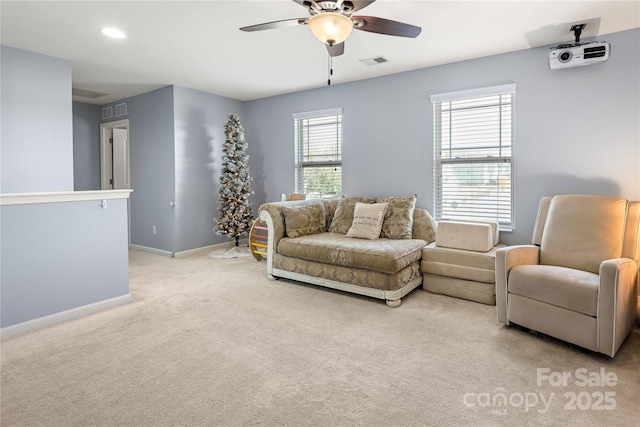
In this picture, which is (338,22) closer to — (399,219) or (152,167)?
(399,219)

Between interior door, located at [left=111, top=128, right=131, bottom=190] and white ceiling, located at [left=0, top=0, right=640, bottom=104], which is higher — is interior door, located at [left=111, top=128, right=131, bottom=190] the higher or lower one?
the lower one

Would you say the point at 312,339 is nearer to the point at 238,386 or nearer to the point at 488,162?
the point at 238,386

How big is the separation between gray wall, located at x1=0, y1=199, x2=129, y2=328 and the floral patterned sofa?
63.6 inches

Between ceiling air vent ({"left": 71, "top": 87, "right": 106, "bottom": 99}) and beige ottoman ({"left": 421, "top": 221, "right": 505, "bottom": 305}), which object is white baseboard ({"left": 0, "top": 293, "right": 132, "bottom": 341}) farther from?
ceiling air vent ({"left": 71, "top": 87, "right": 106, "bottom": 99})

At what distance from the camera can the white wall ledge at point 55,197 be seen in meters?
2.66

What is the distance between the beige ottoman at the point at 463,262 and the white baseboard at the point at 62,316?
3.05 m

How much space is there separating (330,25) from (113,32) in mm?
2446

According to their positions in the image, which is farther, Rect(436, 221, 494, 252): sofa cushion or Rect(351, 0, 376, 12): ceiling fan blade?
Rect(436, 221, 494, 252): sofa cushion

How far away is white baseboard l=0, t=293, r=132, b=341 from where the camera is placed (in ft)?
8.85

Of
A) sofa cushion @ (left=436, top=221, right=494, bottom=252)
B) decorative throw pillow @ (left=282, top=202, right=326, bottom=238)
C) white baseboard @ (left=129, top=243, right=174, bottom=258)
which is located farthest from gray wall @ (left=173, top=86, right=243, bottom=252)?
sofa cushion @ (left=436, top=221, right=494, bottom=252)

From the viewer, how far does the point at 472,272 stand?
344 cm

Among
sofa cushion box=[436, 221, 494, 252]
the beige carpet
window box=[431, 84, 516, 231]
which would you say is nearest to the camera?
the beige carpet

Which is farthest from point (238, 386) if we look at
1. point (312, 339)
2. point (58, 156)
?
point (58, 156)

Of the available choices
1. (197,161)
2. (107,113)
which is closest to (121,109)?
(107,113)
